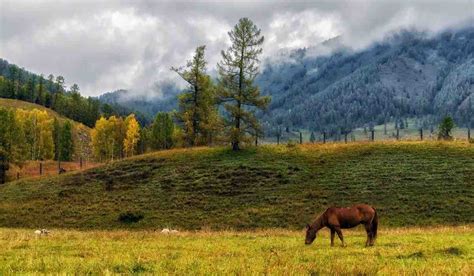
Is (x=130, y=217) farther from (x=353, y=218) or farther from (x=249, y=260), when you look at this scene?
(x=249, y=260)

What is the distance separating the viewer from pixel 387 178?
173 ft

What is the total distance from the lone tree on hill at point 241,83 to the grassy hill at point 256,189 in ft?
14.0

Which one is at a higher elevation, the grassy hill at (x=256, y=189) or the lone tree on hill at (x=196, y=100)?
the lone tree on hill at (x=196, y=100)

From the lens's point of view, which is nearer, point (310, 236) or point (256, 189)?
point (310, 236)

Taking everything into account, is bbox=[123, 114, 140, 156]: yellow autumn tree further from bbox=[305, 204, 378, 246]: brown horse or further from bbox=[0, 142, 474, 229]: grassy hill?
bbox=[305, 204, 378, 246]: brown horse

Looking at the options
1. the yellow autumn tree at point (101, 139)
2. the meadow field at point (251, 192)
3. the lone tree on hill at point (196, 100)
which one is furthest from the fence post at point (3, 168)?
the yellow autumn tree at point (101, 139)

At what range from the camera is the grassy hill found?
4584 cm

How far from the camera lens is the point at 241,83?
69.9 metres

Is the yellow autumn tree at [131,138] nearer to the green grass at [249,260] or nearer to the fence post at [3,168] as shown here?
the fence post at [3,168]

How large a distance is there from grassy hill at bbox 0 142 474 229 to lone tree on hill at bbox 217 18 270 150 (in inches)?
168

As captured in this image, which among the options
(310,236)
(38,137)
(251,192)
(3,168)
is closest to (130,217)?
(251,192)

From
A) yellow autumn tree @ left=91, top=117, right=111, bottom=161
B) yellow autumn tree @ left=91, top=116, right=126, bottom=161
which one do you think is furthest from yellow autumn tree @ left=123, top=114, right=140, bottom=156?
yellow autumn tree @ left=91, top=117, right=111, bottom=161

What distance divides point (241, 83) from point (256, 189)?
819 inches

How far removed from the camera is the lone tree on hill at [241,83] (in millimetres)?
68188
